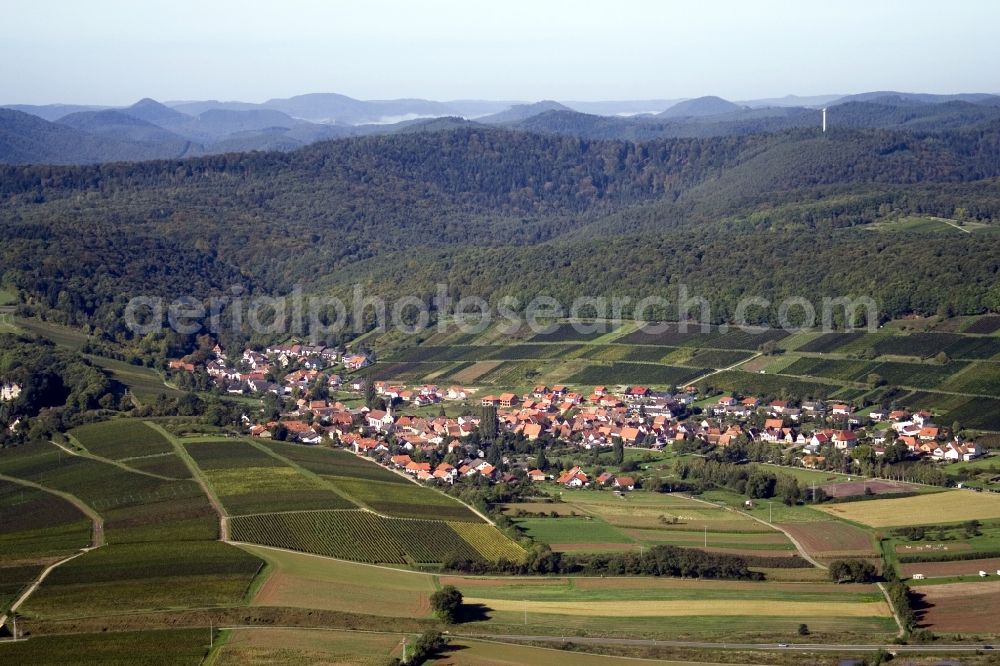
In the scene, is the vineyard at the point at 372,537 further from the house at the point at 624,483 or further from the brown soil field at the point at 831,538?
the brown soil field at the point at 831,538

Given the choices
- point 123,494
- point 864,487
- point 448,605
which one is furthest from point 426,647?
point 864,487

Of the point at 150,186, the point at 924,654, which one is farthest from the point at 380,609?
the point at 150,186

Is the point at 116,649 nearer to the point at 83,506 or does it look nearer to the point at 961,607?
the point at 83,506

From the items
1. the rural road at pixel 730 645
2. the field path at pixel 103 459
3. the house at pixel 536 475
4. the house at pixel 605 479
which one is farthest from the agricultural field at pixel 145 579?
the house at pixel 605 479

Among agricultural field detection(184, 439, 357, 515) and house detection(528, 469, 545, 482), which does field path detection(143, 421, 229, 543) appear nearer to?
agricultural field detection(184, 439, 357, 515)

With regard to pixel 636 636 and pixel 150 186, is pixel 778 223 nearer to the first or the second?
pixel 150 186

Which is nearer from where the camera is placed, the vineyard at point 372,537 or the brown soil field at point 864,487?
the vineyard at point 372,537

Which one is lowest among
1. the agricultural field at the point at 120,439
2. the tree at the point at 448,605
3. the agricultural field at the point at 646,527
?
the agricultural field at the point at 646,527
